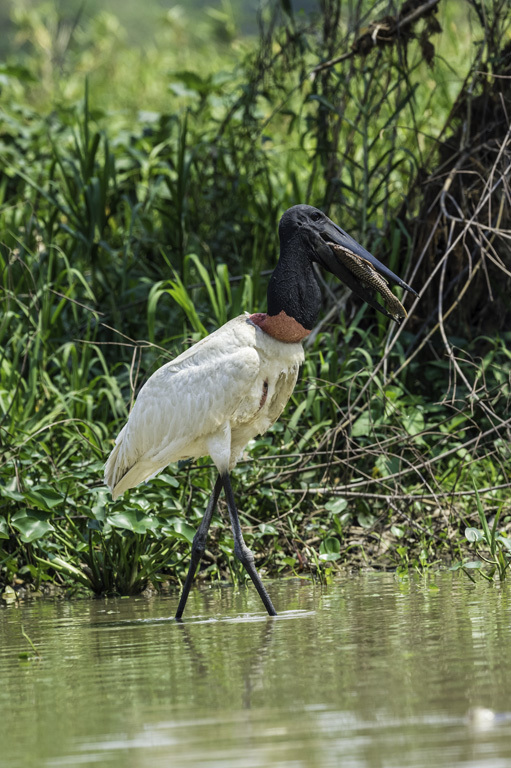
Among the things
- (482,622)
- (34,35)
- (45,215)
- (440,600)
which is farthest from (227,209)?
(34,35)

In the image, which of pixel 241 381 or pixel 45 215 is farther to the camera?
pixel 45 215

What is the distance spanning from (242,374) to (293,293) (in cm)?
42

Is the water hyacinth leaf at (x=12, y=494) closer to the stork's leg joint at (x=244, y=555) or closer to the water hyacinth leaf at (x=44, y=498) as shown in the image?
the water hyacinth leaf at (x=44, y=498)

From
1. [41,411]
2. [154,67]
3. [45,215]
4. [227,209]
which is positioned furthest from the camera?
[154,67]

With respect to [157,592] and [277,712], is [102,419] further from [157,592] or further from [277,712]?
[277,712]

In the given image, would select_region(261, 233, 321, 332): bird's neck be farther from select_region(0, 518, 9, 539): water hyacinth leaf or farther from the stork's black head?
select_region(0, 518, 9, 539): water hyacinth leaf

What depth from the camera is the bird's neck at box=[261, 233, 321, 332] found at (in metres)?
4.62

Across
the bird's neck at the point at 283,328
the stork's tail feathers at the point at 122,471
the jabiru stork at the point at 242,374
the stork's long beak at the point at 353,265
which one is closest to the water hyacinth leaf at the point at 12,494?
the stork's tail feathers at the point at 122,471

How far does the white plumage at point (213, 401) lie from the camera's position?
458cm

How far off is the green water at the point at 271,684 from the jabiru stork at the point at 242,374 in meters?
0.63

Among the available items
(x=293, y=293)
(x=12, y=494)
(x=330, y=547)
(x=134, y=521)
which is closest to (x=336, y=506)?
(x=330, y=547)

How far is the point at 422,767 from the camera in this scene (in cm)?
192

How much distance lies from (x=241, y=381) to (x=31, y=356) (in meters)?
2.30

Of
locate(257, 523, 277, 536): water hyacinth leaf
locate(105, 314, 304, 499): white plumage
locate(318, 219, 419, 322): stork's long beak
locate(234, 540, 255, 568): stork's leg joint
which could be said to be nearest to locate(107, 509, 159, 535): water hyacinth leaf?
locate(105, 314, 304, 499): white plumage
